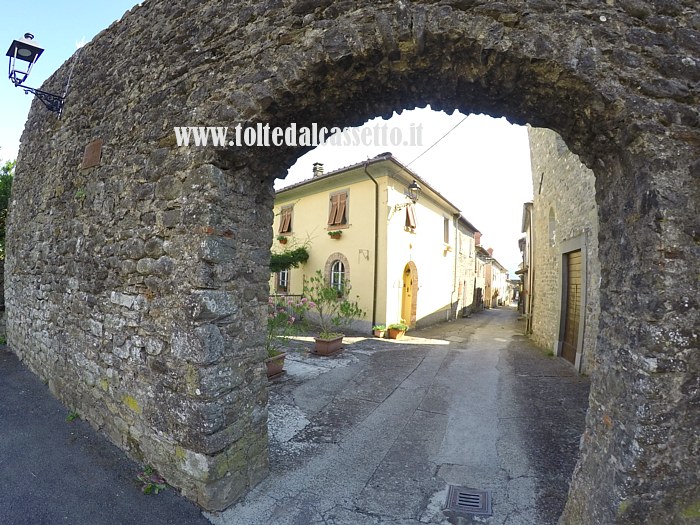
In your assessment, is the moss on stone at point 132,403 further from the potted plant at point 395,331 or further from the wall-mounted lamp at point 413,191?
the wall-mounted lamp at point 413,191

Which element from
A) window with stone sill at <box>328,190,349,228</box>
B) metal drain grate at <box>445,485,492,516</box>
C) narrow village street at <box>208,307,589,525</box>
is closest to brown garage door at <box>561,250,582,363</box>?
narrow village street at <box>208,307,589,525</box>

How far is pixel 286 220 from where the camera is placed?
1324cm

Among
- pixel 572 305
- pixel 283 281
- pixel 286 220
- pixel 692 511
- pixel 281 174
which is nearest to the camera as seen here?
pixel 692 511

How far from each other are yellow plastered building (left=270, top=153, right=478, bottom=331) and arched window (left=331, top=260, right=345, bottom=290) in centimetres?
3

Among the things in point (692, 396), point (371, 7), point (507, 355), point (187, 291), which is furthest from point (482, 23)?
point (507, 355)

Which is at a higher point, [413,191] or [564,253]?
[413,191]

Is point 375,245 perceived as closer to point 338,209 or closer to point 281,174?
point 338,209

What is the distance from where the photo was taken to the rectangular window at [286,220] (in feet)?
42.9

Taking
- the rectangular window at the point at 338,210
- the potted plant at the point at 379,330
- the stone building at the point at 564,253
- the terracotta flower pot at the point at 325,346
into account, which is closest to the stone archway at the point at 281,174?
the stone building at the point at 564,253

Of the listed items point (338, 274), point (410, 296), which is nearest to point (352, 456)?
point (338, 274)

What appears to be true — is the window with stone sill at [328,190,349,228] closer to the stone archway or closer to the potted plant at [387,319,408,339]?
the potted plant at [387,319,408,339]

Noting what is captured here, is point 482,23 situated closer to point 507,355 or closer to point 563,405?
point 563,405

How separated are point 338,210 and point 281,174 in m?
8.54

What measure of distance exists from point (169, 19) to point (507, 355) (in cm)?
849
